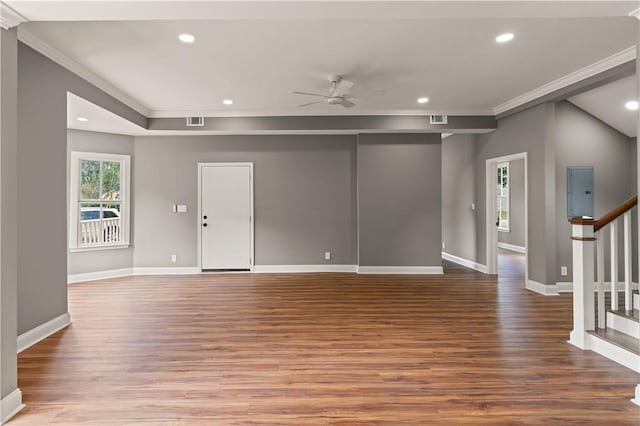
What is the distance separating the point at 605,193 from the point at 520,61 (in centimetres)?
257

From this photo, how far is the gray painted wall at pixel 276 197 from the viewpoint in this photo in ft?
20.4

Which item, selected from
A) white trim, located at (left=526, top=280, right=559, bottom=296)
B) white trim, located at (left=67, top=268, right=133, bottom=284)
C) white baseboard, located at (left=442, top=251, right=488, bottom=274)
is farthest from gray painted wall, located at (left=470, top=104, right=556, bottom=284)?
white trim, located at (left=67, top=268, right=133, bottom=284)

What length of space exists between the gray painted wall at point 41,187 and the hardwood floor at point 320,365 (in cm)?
41

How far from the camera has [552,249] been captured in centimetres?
474

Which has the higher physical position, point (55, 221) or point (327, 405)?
point (55, 221)

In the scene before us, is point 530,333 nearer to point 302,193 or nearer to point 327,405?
point 327,405

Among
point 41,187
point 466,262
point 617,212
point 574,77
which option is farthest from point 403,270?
point 41,187

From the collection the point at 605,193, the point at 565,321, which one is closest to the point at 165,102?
the point at 565,321

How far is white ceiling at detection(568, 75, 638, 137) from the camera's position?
13.7ft

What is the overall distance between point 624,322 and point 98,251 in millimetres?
7066

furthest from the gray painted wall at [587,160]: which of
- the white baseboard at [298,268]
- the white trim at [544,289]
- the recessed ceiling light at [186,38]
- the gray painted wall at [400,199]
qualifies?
the recessed ceiling light at [186,38]

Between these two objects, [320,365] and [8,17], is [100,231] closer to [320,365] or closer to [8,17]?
[8,17]

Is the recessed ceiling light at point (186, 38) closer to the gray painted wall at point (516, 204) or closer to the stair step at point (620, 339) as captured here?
the stair step at point (620, 339)

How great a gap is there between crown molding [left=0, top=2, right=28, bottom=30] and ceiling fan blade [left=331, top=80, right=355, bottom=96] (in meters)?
3.02
